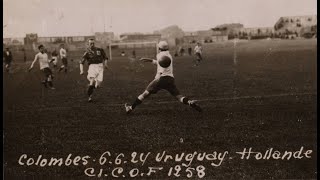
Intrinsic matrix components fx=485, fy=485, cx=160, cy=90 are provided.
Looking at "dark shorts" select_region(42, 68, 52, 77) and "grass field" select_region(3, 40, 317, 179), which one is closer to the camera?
"grass field" select_region(3, 40, 317, 179)

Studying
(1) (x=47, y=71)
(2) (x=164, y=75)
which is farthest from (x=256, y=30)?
(1) (x=47, y=71)

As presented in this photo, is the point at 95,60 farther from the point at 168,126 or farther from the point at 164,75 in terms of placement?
the point at 168,126

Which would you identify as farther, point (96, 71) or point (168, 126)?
point (96, 71)

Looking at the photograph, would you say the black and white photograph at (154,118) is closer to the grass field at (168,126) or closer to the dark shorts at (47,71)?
the grass field at (168,126)

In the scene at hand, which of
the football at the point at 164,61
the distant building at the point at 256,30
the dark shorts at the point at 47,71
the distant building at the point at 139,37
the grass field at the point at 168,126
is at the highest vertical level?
the distant building at the point at 256,30

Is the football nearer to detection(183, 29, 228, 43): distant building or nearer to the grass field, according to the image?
the grass field

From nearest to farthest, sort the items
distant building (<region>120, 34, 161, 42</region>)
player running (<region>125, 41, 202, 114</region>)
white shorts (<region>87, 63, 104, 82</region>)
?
player running (<region>125, 41, 202, 114</region>) < white shorts (<region>87, 63, 104, 82</region>) < distant building (<region>120, 34, 161, 42</region>)

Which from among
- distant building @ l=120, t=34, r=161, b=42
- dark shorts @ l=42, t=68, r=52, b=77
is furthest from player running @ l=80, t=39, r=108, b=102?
dark shorts @ l=42, t=68, r=52, b=77

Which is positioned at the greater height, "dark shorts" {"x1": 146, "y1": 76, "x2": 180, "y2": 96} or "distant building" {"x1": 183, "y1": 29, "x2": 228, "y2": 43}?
"distant building" {"x1": 183, "y1": 29, "x2": 228, "y2": 43}

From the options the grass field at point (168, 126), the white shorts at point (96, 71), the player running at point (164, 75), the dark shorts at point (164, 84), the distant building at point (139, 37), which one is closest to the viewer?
the grass field at point (168, 126)

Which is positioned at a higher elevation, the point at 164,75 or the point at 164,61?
the point at 164,61

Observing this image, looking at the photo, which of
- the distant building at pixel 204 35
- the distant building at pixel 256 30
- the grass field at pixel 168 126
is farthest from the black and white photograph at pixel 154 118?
the distant building at pixel 204 35

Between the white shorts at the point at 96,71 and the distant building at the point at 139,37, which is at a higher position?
the distant building at the point at 139,37

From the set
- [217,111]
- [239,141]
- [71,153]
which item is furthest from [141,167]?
[217,111]
